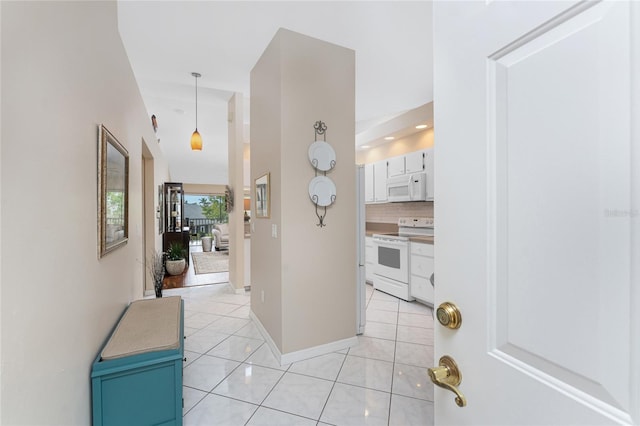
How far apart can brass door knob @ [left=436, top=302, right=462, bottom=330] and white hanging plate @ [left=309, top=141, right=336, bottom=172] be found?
2061 millimetres

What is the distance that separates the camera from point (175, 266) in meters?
5.86

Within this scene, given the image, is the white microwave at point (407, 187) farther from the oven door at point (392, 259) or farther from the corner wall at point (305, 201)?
the corner wall at point (305, 201)

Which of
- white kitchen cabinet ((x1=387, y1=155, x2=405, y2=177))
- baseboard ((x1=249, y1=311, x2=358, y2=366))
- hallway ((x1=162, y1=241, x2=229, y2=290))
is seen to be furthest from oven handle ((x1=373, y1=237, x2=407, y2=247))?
hallway ((x1=162, y1=241, x2=229, y2=290))

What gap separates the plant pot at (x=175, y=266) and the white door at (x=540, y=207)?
6048 mm

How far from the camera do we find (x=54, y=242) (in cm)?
114

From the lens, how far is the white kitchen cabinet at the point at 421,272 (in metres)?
3.80

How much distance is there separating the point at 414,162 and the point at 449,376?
164 inches

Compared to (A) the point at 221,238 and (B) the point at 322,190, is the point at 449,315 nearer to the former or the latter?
(B) the point at 322,190

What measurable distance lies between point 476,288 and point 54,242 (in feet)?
4.75

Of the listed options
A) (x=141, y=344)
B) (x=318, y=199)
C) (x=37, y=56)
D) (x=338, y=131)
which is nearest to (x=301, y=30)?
(x=338, y=131)

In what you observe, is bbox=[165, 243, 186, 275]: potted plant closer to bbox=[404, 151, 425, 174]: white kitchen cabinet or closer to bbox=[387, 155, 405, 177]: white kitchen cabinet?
bbox=[387, 155, 405, 177]: white kitchen cabinet

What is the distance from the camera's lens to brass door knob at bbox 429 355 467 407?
2.12 ft

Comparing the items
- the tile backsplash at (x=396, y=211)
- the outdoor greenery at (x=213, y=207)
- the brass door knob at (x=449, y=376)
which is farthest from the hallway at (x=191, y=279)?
the outdoor greenery at (x=213, y=207)

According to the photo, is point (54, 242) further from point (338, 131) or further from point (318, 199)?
point (338, 131)
